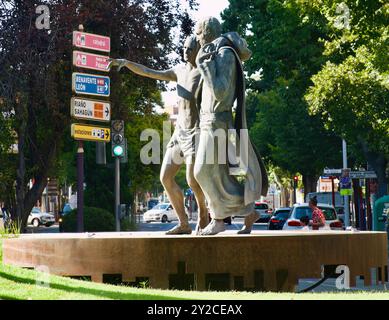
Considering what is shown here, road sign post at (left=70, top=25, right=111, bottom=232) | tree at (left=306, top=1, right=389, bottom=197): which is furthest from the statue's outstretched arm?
tree at (left=306, top=1, right=389, bottom=197)

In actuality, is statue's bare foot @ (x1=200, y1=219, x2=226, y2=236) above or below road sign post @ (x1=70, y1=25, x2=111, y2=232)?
below

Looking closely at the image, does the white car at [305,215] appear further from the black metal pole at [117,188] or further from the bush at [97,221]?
the black metal pole at [117,188]

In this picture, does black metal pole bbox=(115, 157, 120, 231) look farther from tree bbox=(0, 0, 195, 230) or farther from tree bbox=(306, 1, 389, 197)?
tree bbox=(306, 1, 389, 197)

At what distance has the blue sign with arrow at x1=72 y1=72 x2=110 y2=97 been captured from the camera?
2114 cm

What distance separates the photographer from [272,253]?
12.1 metres

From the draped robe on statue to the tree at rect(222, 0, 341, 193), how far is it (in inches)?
676

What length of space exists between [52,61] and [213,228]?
648 inches

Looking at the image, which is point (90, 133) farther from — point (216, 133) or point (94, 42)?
point (216, 133)

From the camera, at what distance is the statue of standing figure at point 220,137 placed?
12.6 metres

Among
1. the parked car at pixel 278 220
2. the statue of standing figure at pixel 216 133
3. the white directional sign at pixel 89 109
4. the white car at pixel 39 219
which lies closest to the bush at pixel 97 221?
the white directional sign at pixel 89 109

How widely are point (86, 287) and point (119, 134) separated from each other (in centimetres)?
1322

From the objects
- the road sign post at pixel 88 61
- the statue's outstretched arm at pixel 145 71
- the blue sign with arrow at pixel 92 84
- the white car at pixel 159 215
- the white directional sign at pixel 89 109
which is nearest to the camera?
the statue's outstretched arm at pixel 145 71

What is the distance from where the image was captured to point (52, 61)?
92.7 ft

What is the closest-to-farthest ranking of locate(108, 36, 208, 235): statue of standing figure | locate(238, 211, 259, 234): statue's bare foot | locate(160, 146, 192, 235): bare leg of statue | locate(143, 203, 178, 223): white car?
locate(238, 211, 259, 234): statue's bare foot, locate(108, 36, 208, 235): statue of standing figure, locate(160, 146, 192, 235): bare leg of statue, locate(143, 203, 178, 223): white car
